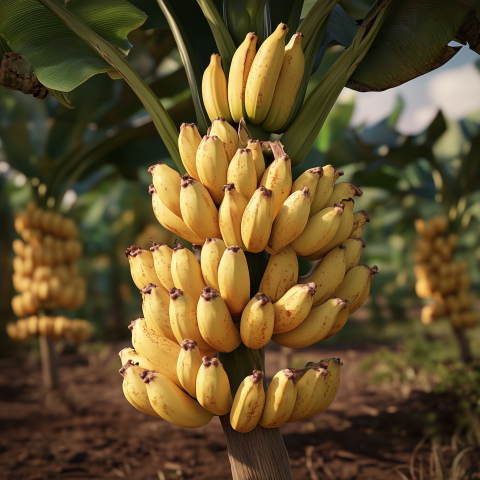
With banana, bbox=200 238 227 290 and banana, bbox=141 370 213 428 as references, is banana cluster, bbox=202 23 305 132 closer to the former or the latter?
banana, bbox=200 238 227 290

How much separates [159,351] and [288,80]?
107cm

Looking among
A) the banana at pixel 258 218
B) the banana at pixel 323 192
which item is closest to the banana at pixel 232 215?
the banana at pixel 258 218

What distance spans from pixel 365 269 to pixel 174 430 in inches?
107

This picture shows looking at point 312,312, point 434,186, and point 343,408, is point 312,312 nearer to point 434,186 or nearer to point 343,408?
point 343,408

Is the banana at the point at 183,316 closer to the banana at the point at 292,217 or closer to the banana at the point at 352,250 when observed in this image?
the banana at the point at 292,217

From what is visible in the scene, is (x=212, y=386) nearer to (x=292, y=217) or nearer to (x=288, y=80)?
(x=292, y=217)

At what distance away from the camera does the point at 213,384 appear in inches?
47.3

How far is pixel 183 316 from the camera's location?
1.25 metres

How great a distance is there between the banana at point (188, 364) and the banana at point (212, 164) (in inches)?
20.7

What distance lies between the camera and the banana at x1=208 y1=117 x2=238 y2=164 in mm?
1402

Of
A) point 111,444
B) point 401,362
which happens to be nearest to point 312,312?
point 111,444

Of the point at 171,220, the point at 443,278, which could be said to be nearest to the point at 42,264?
the point at 171,220

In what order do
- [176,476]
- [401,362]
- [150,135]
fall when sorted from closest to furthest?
[176,476]
[150,135]
[401,362]

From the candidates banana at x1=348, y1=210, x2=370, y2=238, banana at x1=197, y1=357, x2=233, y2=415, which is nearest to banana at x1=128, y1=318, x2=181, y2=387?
banana at x1=197, y1=357, x2=233, y2=415
